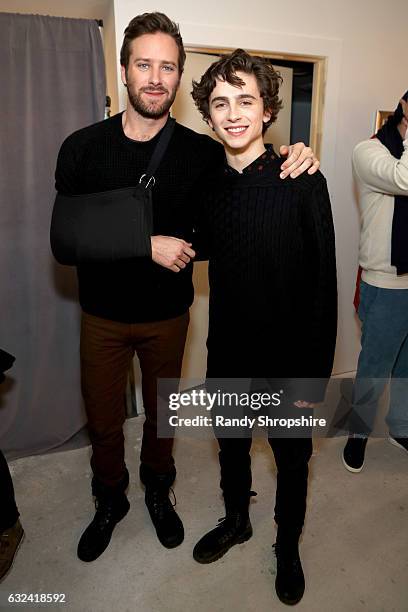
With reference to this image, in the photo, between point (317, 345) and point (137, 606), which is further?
point (137, 606)

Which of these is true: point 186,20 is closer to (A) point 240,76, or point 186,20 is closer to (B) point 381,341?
(A) point 240,76

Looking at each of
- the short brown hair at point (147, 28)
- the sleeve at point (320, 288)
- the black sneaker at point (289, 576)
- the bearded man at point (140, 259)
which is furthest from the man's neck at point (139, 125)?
the black sneaker at point (289, 576)

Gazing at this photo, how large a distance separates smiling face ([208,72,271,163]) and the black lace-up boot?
1.26 m

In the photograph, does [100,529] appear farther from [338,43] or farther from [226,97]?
[338,43]

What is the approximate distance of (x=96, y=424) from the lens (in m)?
1.68

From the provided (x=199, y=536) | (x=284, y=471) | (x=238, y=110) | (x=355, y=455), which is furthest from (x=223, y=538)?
(x=238, y=110)

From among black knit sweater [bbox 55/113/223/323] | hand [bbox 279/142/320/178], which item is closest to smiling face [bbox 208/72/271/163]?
hand [bbox 279/142/320/178]

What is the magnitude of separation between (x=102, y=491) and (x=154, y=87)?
1.47 meters

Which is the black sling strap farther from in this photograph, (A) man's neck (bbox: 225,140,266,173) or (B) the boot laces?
(B) the boot laces

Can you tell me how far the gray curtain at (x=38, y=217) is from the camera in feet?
6.16

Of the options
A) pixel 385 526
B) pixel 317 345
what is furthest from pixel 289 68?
pixel 385 526

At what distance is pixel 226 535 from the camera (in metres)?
1.70

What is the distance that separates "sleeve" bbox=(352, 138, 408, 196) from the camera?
1.75 m

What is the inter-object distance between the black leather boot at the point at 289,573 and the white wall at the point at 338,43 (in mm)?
1755
